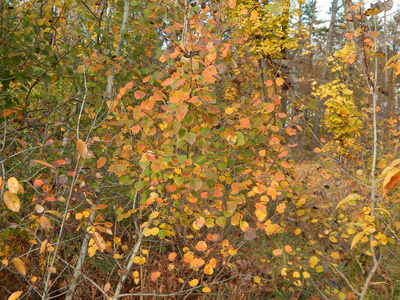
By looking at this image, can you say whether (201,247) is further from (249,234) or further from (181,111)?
(181,111)

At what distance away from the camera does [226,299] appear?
3197 millimetres

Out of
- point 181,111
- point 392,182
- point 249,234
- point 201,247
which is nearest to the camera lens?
point 392,182

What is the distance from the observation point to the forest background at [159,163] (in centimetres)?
180

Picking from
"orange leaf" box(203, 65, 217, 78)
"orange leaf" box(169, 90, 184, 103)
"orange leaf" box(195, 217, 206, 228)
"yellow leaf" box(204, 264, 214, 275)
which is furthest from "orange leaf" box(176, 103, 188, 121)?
"yellow leaf" box(204, 264, 214, 275)

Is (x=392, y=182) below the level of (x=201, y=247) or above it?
above

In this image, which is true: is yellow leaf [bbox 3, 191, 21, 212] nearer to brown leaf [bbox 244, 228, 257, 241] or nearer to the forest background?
the forest background

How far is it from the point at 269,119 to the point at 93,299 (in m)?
2.13

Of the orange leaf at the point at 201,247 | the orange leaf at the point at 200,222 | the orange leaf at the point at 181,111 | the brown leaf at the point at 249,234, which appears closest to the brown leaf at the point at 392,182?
the orange leaf at the point at 181,111

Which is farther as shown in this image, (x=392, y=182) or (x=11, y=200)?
(x=11, y=200)

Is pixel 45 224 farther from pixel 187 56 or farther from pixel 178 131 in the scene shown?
pixel 187 56

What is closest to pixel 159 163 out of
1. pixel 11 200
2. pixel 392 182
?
pixel 11 200

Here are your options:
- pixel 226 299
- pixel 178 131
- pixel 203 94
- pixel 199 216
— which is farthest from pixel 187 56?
pixel 226 299

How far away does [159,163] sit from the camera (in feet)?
5.60

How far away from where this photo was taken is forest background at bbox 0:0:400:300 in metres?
1.80
